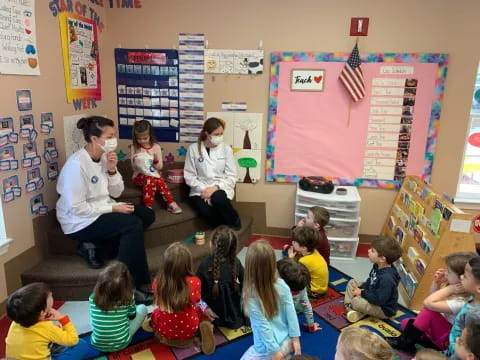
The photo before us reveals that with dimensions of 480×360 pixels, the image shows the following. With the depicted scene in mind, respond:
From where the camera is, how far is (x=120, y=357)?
2129 millimetres

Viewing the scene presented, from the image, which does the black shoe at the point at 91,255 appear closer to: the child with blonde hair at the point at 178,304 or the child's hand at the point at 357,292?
the child with blonde hair at the point at 178,304

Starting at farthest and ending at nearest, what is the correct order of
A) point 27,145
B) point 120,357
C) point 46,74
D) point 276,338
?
point 46,74, point 27,145, point 120,357, point 276,338

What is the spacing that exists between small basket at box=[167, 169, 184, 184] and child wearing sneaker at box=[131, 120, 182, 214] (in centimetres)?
21

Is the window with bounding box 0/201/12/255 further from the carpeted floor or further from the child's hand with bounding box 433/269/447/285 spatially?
the child's hand with bounding box 433/269/447/285

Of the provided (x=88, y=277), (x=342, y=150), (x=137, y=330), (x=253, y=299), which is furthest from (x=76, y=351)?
(x=342, y=150)

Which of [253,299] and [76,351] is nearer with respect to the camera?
[253,299]

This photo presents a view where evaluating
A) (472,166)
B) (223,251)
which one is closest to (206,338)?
(223,251)

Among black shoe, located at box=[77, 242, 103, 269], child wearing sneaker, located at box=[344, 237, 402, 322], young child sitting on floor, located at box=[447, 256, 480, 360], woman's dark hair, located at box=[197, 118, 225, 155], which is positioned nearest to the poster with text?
black shoe, located at box=[77, 242, 103, 269]

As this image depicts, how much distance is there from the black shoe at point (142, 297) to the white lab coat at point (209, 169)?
3.59 ft

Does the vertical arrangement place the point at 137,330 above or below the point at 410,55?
below

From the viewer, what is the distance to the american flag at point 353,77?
3.35 meters

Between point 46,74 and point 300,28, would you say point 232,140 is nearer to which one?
point 300,28

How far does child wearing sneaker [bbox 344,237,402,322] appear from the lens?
2400 mm

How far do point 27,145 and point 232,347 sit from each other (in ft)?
6.44
